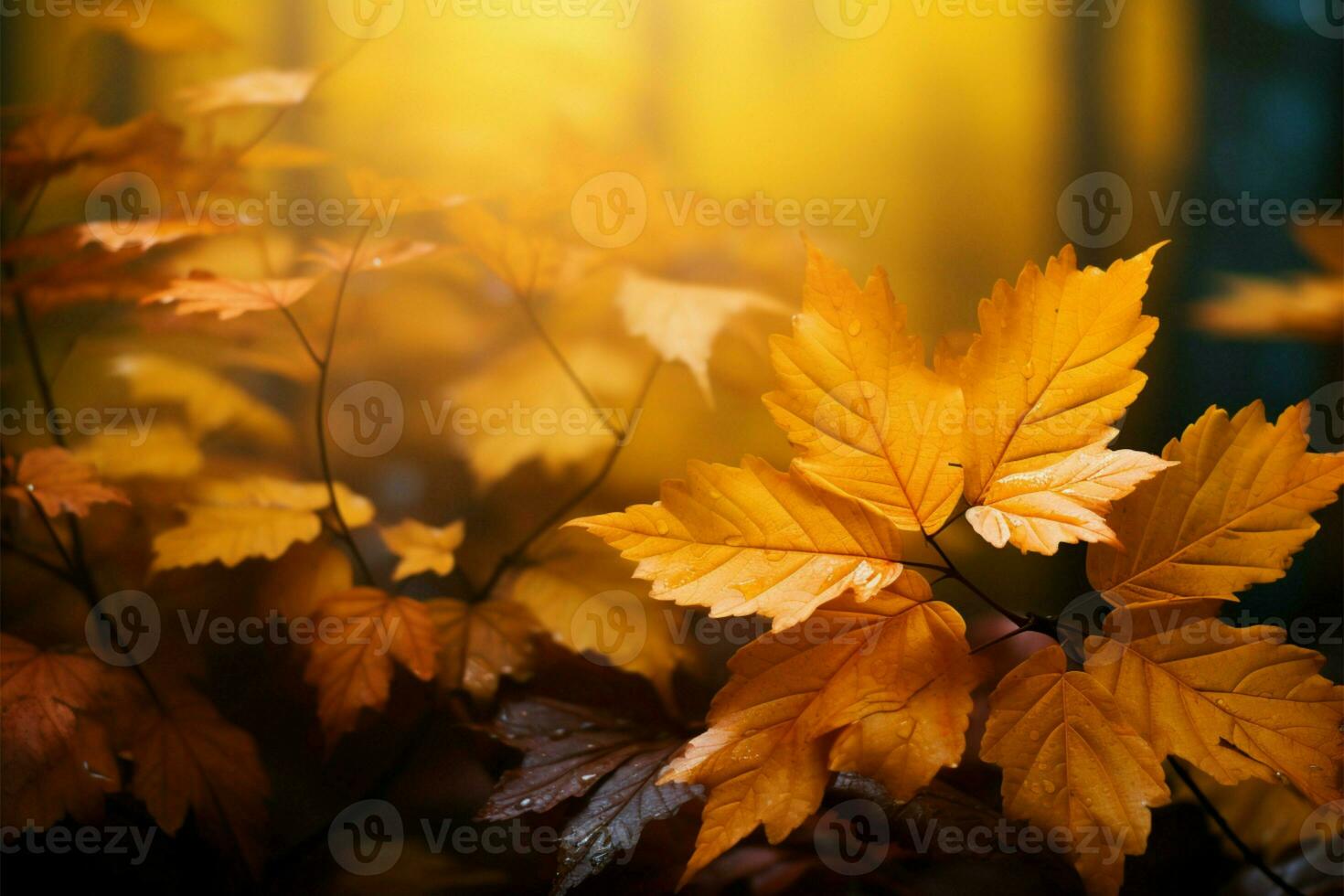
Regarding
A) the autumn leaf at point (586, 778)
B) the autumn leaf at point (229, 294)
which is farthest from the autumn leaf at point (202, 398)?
the autumn leaf at point (586, 778)

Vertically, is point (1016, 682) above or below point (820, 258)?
below

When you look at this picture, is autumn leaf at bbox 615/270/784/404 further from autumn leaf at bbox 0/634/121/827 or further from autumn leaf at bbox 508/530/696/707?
autumn leaf at bbox 0/634/121/827

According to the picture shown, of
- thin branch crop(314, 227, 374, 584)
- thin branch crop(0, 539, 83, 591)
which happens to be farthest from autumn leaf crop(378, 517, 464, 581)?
thin branch crop(0, 539, 83, 591)

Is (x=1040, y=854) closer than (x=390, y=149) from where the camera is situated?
Yes

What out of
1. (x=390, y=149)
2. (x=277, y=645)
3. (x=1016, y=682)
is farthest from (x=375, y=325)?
(x=1016, y=682)

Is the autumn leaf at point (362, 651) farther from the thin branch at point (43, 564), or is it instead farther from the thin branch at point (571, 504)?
the thin branch at point (43, 564)

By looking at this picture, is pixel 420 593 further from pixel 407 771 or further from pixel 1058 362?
pixel 1058 362
